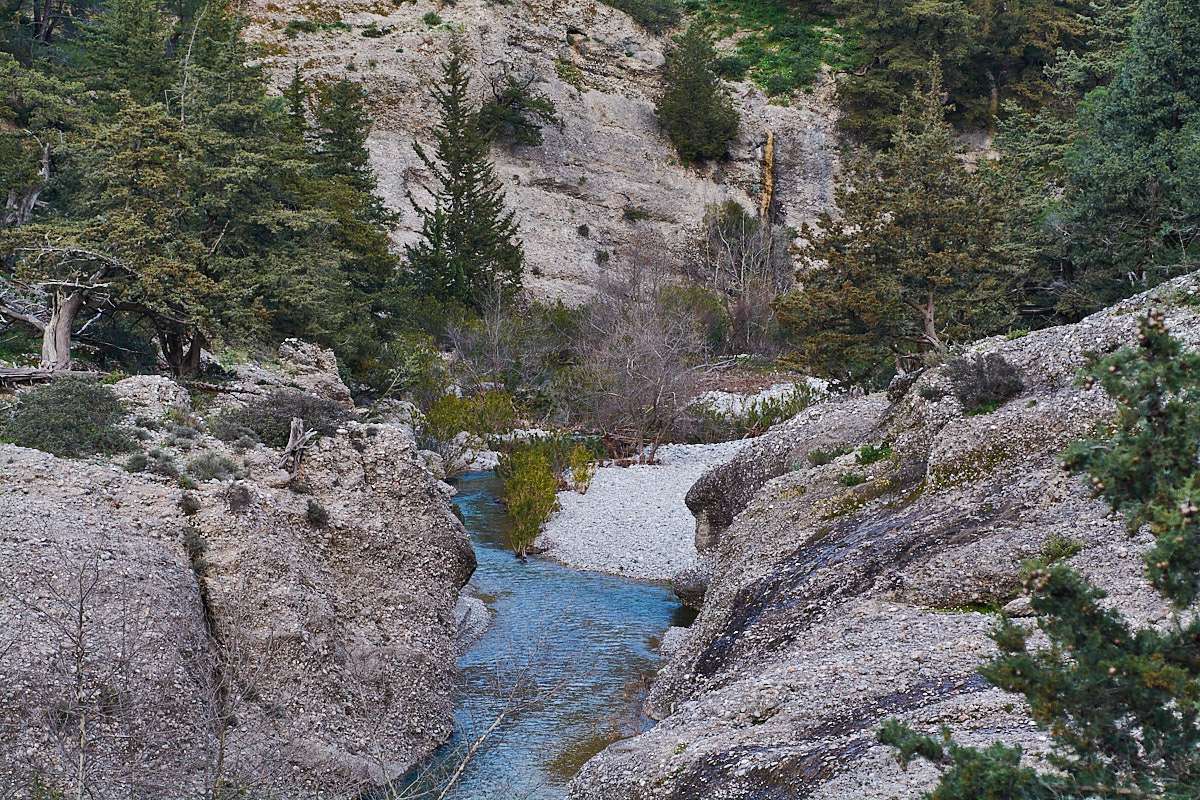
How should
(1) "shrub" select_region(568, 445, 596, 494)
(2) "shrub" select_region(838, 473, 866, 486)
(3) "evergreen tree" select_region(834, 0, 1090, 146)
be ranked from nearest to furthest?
(2) "shrub" select_region(838, 473, 866, 486) → (1) "shrub" select_region(568, 445, 596, 494) → (3) "evergreen tree" select_region(834, 0, 1090, 146)

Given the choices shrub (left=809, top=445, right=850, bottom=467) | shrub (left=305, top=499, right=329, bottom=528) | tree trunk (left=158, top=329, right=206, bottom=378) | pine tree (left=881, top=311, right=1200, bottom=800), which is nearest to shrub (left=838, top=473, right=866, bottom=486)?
shrub (left=809, top=445, right=850, bottom=467)

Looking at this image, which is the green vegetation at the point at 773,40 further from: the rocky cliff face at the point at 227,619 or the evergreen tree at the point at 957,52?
the rocky cliff face at the point at 227,619

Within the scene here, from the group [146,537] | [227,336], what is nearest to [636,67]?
[227,336]

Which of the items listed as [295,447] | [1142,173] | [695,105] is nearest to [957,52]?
[695,105]

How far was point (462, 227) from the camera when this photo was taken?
47.9 meters

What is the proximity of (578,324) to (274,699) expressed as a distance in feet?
112

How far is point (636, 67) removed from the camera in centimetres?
6022

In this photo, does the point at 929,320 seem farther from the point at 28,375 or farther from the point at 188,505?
the point at 28,375

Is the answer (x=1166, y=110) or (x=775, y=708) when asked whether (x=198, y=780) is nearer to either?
(x=775, y=708)

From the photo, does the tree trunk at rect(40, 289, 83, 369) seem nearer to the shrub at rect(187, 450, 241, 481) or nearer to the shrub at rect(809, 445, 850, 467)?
the shrub at rect(187, 450, 241, 481)

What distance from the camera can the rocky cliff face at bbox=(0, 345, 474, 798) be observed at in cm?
1059

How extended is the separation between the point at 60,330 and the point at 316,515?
869 cm

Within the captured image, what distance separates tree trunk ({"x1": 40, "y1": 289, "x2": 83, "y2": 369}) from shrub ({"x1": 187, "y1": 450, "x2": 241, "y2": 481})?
22.1 feet

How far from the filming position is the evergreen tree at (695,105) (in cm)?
5747
